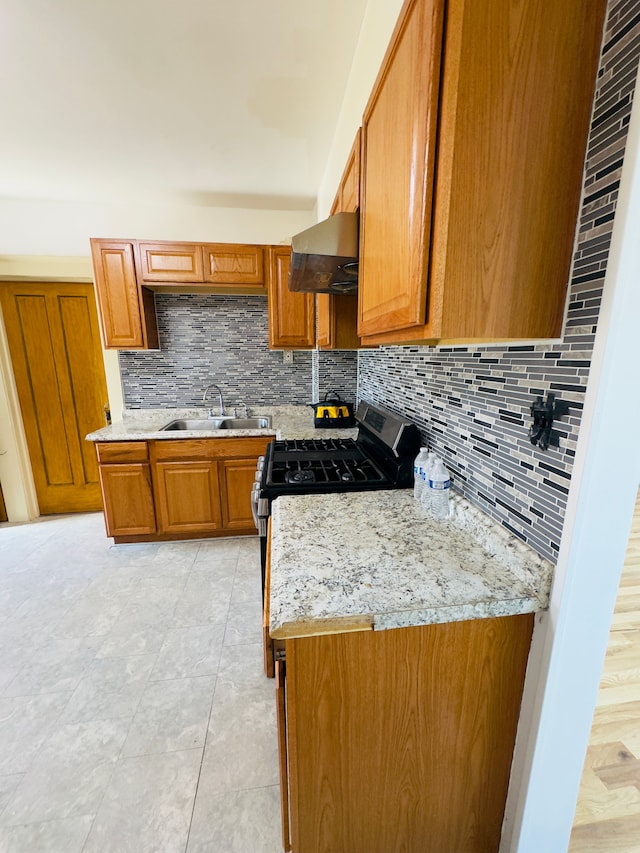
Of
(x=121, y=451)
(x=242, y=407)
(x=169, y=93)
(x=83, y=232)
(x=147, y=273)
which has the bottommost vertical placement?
(x=121, y=451)

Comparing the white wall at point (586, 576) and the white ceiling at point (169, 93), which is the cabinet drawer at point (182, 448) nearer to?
the white ceiling at point (169, 93)

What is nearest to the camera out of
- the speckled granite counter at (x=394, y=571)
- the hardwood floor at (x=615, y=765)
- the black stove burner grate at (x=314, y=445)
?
the speckled granite counter at (x=394, y=571)

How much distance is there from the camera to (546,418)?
794mm

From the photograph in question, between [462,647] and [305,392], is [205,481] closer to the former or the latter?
[305,392]

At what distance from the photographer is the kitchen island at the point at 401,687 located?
753mm

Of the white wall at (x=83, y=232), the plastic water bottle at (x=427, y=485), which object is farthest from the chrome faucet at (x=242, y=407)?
the plastic water bottle at (x=427, y=485)

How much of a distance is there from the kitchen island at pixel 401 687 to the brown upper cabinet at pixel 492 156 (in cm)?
59

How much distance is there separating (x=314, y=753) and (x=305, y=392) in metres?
2.54

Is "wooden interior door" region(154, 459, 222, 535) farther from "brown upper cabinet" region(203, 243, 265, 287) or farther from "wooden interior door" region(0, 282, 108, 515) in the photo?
"brown upper cabinet" region(203, 243, 265, 287)

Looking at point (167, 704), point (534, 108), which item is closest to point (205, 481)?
point (167, 704)

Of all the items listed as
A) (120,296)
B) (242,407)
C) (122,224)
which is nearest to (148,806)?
(242,407)

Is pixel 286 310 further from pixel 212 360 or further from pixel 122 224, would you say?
pixel 122 224

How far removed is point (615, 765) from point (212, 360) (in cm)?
319

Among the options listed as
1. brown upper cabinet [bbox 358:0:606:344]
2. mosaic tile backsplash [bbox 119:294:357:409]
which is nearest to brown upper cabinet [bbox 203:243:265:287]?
mosaic tile backsplash [bbox 119:294:357:409]
